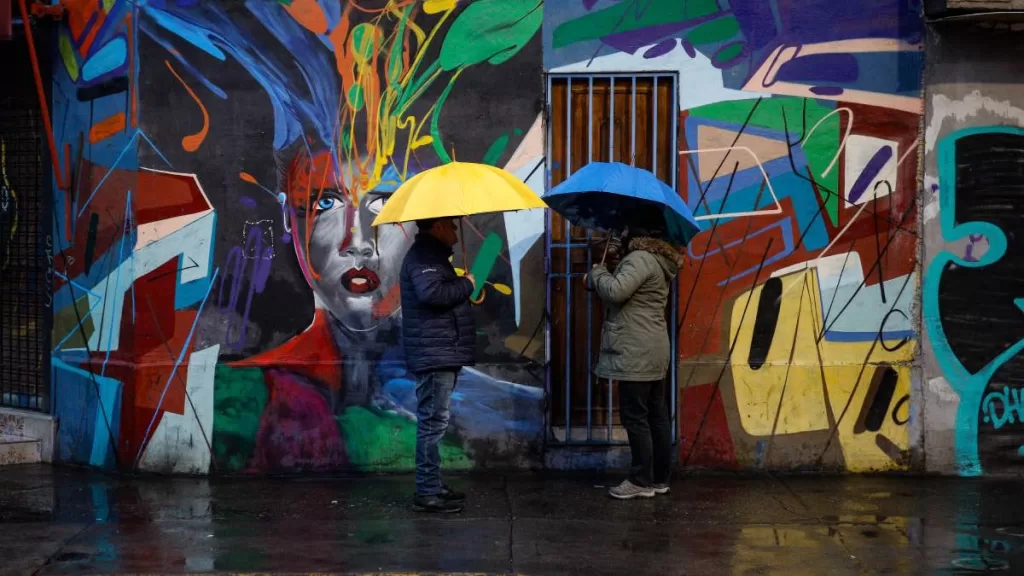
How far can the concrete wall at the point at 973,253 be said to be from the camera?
715 centimetres

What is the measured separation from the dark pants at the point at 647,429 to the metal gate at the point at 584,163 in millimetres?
650

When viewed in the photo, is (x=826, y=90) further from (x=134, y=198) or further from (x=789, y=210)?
(x=134, y=198)

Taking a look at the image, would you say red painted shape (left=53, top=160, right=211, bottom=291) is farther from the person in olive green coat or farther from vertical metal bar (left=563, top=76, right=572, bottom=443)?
the person in olive green coat

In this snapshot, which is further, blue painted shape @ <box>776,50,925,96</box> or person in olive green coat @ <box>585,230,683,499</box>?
blue painted shape @ <box>776,50,925,96</box>

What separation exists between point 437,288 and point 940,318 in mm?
3276

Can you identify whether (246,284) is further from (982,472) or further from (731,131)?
(982,472)

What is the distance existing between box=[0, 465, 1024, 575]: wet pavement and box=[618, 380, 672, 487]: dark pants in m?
0.18

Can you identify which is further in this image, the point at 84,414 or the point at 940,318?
the point at 84,414

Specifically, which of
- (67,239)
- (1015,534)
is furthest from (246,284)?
(1015,534)

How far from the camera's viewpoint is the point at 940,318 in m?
7.23

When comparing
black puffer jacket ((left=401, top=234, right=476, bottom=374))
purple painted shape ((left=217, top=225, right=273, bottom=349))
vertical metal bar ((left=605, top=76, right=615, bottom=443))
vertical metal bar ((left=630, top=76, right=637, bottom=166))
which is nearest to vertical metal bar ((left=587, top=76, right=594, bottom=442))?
vertical metal bar ((left=605, top=76, right=615, bottom=443))

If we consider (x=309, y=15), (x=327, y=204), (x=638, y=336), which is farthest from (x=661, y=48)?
(x=327, y=204)

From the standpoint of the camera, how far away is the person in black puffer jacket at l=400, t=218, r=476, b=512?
6.10 m

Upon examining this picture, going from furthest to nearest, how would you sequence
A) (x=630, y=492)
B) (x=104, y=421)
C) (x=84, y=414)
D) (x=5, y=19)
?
(x=84, y=414) → (x=104, y=421) → (x=5, y=19) → (x=630, y=492)
